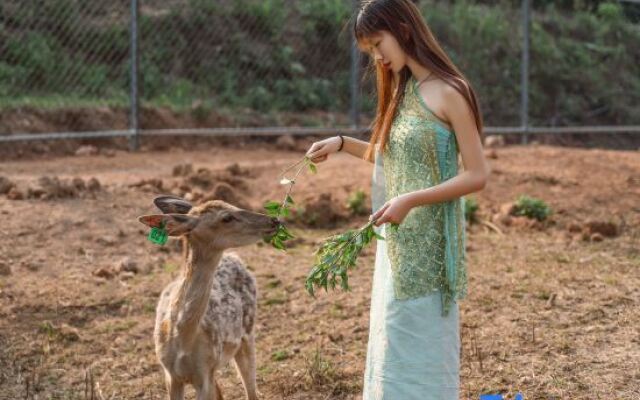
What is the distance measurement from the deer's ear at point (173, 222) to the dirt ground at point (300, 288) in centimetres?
135

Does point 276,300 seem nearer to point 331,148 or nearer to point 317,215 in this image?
point 317,215

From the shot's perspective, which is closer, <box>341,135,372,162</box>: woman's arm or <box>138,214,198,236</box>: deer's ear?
<box>341,135,372,162</box>: woman's arm

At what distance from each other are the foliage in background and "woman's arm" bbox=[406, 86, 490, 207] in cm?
706

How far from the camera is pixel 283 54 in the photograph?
667 inches

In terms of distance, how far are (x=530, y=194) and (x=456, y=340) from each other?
7365 mm

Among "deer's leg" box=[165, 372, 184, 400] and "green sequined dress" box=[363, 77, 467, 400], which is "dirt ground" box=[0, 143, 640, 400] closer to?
"deer's leg" box=[165, 372, 184, 400]

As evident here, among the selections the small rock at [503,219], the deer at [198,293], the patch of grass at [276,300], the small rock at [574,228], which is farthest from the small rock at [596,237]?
the deer at [198,293]

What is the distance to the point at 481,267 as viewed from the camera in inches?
377

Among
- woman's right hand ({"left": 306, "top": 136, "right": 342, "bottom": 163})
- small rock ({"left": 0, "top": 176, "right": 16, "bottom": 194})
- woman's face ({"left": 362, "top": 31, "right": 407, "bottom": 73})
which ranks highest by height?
woman's face ({"left": 362, "top": 31, "right": 407, "bottom": 73})

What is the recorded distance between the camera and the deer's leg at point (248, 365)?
716 centimetres

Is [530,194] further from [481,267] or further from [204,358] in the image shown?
[204,358]

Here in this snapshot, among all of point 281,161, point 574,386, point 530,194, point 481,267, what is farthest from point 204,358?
point 281,161

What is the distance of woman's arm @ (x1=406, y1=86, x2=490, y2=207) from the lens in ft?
16.2

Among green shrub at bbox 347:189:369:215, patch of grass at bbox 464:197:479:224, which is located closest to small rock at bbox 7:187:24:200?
green shrub at bbox 347:189:369:215
